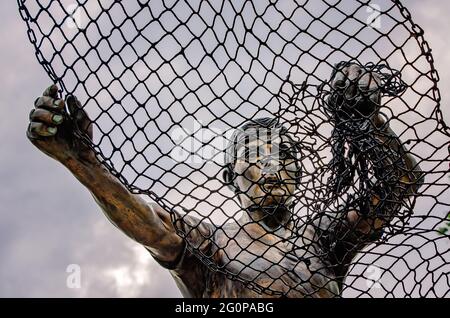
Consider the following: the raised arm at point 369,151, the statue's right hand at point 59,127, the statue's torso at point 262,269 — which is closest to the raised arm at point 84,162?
the statue's right hand at point 59,127

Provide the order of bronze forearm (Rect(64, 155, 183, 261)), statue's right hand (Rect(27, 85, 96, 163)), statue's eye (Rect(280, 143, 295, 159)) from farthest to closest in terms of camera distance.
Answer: statue's eye (Rect(280, 143, 295, 159))
bronze forearm (Rect(64, 155, 183, 261))
statue's right hand (Rect(27, 85, 96, 163))

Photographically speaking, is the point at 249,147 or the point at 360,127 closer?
the point at 360,127

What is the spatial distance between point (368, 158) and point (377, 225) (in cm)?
27

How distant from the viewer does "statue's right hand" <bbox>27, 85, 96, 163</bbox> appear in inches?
120

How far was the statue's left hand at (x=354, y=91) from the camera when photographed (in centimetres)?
315

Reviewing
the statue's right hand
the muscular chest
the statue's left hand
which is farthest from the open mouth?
the statue's right hand

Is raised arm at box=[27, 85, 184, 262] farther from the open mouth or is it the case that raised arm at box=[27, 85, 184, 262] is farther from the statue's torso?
the open mouth

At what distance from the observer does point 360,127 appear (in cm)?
325

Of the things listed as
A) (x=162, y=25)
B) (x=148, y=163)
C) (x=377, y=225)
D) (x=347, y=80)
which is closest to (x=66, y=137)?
(x=148, y=163)

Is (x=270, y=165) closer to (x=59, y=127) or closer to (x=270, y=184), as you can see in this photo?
(x=270, y=184)

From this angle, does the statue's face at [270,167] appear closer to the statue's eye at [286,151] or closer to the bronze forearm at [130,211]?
the statue's eye at [286,151]

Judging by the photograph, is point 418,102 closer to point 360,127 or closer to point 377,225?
point 360,127

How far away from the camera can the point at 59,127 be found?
3.07 m
